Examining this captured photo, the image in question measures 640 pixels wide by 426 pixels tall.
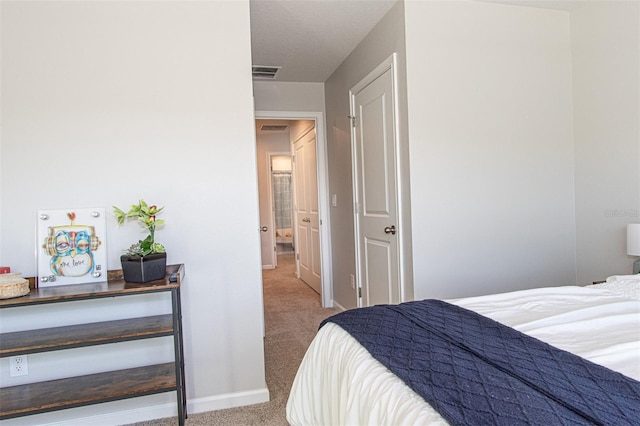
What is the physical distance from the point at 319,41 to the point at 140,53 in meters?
1.48

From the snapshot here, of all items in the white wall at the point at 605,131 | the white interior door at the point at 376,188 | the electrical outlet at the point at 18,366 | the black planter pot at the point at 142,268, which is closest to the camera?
the black planter pot at the point at 142,268

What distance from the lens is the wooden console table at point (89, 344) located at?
168 cm

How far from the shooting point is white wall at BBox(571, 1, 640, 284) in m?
2.34

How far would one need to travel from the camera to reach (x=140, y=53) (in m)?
2.10

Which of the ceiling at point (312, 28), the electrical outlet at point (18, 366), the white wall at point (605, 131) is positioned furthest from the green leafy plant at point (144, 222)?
the white wall at point (605, 131)

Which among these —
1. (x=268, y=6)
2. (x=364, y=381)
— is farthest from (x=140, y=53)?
(x=364, y=381)

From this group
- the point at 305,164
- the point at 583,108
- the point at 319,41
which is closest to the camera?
the point at 583,108

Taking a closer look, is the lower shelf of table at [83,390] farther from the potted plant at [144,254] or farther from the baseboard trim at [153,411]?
the potted plant at [144,254]

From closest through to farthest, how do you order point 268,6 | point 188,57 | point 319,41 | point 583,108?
point 188,57 → point 268,6 → point 583,108 → point 319,41

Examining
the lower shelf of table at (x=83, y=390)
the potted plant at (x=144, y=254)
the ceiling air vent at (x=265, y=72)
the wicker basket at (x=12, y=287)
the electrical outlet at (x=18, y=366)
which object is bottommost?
the lower shelf of table at (x=83, y=390)

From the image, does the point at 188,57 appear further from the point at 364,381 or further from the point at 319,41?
the point at 364,381

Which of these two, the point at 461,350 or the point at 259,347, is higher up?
the point at 461,350

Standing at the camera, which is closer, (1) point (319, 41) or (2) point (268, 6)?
(2) point (268, 6)

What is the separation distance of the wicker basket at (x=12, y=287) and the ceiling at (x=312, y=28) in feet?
6.61
